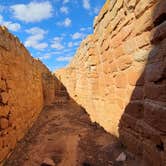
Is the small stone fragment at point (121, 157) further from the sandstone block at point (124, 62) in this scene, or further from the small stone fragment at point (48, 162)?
the sandstone block at point (124, 62)

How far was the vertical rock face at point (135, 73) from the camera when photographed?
2482 millimetres

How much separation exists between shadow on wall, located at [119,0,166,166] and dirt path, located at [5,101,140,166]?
417 mm

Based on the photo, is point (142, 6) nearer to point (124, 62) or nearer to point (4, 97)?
point (124, 62)

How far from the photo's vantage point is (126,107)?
11.7ft

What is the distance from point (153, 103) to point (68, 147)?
2.40m

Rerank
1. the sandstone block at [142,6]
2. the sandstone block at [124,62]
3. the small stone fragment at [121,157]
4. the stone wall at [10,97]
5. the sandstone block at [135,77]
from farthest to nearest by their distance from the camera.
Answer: the stone wall at [10,97]
the sandstone block at [124,62]
the small stone fragment at [121,157]
the sandstone block at [135,77]
the sandstone block at [142,6]

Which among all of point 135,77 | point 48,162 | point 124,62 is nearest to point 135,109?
point 135,77

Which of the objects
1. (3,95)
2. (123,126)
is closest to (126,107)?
(123,126)

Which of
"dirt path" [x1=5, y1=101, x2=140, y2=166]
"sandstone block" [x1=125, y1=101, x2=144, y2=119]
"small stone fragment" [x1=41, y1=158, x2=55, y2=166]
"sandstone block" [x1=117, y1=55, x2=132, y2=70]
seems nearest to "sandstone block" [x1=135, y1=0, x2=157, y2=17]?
"sandstone block" [x1=117, y1=55, x2=132, y2=70]

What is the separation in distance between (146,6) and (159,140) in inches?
66.3

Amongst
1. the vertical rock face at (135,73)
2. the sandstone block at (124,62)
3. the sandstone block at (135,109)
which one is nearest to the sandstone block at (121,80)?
the vertical rock face at (135,73)

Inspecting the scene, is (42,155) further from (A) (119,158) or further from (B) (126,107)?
(B) (126,107)

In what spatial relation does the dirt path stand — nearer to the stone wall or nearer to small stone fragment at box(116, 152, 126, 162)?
small stone fragment at box(116, 152, 126, 162)

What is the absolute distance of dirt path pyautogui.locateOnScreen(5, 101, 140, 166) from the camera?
144 inches
